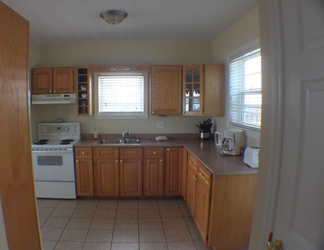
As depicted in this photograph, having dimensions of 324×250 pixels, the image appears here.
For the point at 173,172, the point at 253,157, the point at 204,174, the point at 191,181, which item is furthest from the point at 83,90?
the point at 253,157

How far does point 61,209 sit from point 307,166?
123 inches

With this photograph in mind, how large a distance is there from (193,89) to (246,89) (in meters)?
0.86

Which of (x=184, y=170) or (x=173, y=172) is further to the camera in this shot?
(x=173, y=172)

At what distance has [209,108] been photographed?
3.04m

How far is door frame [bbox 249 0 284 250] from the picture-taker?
0.82 metres

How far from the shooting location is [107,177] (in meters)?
3.14

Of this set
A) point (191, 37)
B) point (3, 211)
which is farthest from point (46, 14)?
point (3, 211)

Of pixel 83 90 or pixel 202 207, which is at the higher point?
pixel 83 90

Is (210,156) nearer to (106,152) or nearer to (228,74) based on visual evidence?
(228,74)

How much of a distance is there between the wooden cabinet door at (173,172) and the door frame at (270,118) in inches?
85.4

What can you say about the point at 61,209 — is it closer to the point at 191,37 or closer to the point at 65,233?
the point at 65,233

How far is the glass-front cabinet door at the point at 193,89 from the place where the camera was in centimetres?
307

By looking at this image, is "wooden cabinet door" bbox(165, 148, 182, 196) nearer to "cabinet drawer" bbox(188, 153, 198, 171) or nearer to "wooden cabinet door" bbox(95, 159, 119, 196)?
"cabinet drawer" bbox(188, 153, 198, 171)

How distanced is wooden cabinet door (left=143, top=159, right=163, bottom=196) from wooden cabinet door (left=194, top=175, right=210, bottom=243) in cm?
86
